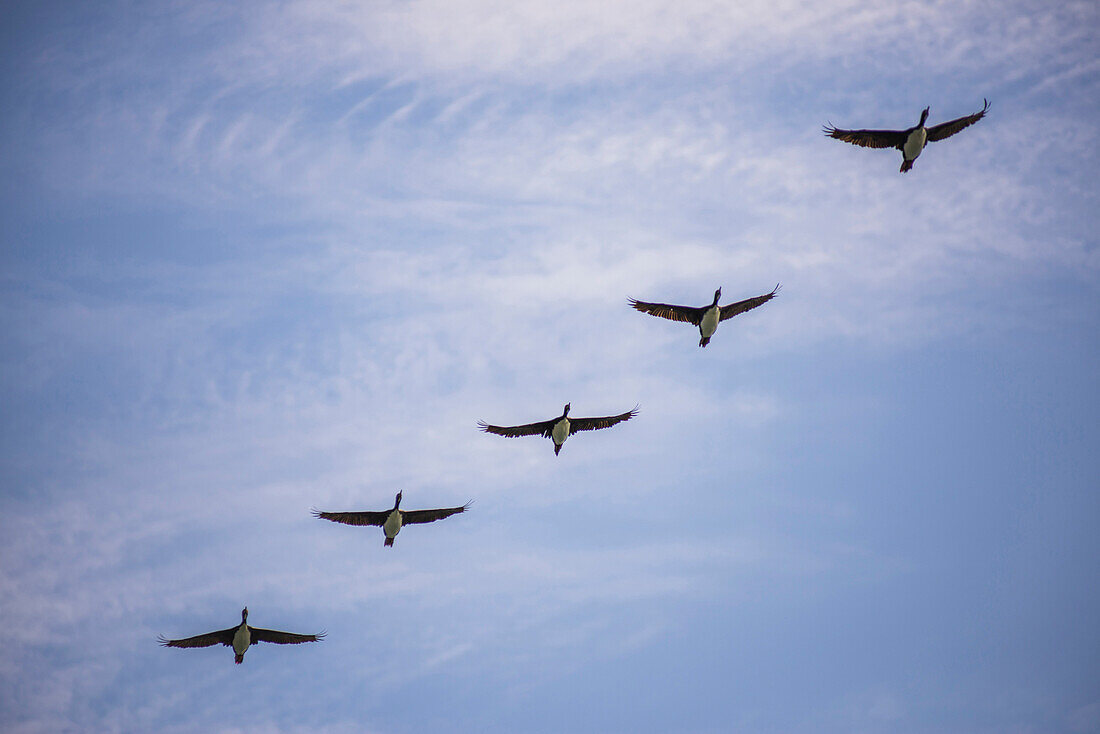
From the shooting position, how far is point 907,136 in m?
47.9

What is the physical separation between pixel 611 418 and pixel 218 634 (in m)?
22.1

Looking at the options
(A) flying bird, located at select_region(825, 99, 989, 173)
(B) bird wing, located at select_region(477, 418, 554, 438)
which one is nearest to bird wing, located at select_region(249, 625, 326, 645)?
(B) bird wing, located at select_region(477, 418, 554, 438)

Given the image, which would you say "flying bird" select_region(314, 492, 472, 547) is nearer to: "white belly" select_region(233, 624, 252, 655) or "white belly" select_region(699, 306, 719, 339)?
"white belly" select_region(233, 624, 252, 655)

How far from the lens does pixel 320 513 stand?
50656 mm

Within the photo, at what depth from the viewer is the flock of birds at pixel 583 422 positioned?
4791 centimetres

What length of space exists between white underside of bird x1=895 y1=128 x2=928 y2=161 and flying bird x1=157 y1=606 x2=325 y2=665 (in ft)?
117

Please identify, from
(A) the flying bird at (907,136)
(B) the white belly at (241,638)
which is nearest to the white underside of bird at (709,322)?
(A) the flying bird at (907,136)

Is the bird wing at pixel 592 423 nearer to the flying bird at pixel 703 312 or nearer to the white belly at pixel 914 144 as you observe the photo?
the flying bird at pixel 703 312

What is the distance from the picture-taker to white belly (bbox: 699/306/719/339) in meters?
49.4

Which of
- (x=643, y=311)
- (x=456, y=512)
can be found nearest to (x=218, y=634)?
(x=456, y=512)

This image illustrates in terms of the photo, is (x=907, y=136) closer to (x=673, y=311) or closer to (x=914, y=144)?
(x=914, y=144)

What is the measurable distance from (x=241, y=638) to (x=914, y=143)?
131 feet

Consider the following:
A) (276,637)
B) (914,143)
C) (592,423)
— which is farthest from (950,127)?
(276,637)

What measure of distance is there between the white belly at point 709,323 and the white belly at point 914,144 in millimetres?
11113
